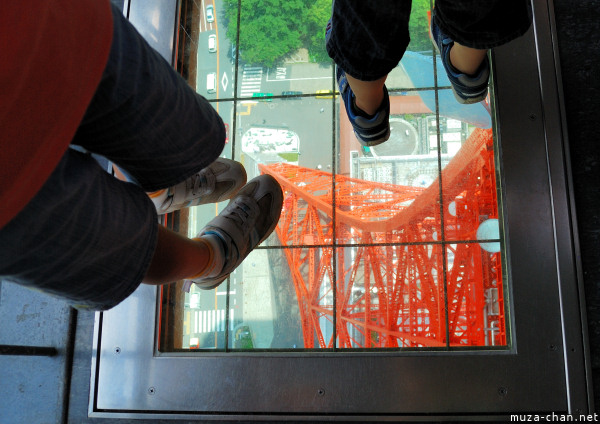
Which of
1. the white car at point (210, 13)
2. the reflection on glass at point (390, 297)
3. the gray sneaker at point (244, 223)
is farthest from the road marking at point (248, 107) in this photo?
the reflection on glass at point (390, 297)

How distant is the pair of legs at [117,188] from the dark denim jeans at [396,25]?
0.28m

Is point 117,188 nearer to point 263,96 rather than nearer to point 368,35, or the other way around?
point 368,35

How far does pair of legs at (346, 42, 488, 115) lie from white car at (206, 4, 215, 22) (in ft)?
3.24

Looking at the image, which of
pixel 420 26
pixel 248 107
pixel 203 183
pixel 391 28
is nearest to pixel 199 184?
pixel 203 183

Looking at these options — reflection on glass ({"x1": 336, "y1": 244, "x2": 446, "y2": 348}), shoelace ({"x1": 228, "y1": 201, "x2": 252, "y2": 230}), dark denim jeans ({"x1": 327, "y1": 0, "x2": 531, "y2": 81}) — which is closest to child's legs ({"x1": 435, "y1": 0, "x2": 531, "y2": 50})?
dark denim jeans ({"x1": 327, "y1": 0, "x2": 531, "y2": 81})

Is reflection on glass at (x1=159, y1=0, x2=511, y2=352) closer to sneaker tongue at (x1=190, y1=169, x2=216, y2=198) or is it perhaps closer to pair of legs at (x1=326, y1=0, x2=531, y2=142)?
sneaker tongue at (x1=190, y1=169, x2=216, y2=198)

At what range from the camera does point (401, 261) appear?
5.33ft

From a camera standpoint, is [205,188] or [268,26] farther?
[268,26]

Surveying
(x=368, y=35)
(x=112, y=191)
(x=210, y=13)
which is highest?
(x=210, y=13)

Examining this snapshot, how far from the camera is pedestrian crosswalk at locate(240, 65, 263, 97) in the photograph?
1.88 meters

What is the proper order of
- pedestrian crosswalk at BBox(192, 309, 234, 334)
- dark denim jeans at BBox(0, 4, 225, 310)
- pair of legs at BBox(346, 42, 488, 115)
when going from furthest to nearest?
pedestrian crosswalk at BBox(192, 309, 234, 334) → pair of legs at BBox(346, 42, 488, 115) → dark denim jeans at BBox(0, 4, 225, 310)

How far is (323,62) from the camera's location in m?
1.88

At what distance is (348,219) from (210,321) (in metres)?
0.58

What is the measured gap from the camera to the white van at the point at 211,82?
191 centimetres
